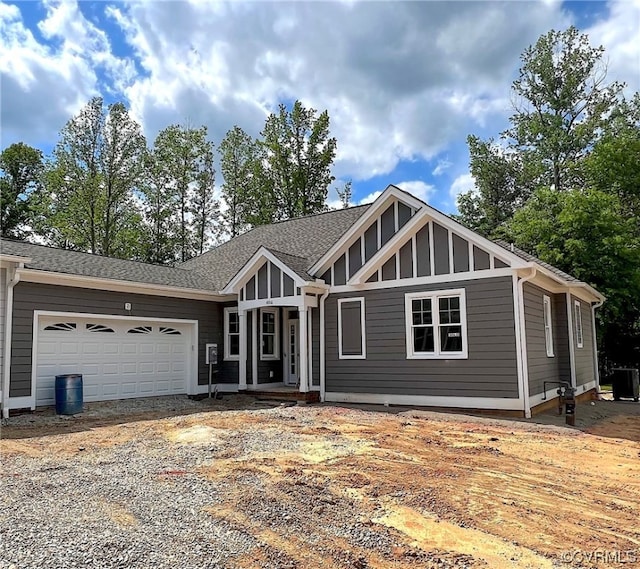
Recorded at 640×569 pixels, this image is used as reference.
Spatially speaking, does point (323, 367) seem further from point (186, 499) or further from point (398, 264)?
point (186, 499)

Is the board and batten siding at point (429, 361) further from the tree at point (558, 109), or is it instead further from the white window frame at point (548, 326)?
the tree at point (558, 109)

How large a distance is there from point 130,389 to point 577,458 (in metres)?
9.97

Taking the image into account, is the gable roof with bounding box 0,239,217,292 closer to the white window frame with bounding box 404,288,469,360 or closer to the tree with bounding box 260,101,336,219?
the white window frame with bounding box 404,288,469,360

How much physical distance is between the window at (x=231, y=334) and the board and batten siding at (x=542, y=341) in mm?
7832

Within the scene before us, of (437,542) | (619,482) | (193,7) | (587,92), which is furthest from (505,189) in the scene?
(437,542)

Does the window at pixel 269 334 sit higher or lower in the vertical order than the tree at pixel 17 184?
lower

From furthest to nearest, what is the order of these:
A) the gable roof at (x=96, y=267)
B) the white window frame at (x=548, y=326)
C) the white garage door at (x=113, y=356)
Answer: the white window frame at (x=548, y=326), the gable roof at (x=96, y=267), the white garage door at (x=113, y=356)

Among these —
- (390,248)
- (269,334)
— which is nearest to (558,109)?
(390,248)

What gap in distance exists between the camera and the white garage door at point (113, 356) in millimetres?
11156

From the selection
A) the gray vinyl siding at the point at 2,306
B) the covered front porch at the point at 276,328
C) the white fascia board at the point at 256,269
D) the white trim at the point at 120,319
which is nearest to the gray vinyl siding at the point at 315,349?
the covered front porch at the point at 276,328

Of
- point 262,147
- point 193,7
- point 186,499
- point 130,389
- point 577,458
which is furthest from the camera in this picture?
point 262,147

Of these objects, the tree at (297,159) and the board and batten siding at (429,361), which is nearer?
the board and batten siding at (429,361)

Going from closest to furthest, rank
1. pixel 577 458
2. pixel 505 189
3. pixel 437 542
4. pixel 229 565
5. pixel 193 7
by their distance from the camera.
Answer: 1. pixel 229 565
2. pixel 437 542
3. pixel 577 458
4. pixel 193 7
5. pixel 505 189

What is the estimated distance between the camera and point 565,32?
2709 centimetres
